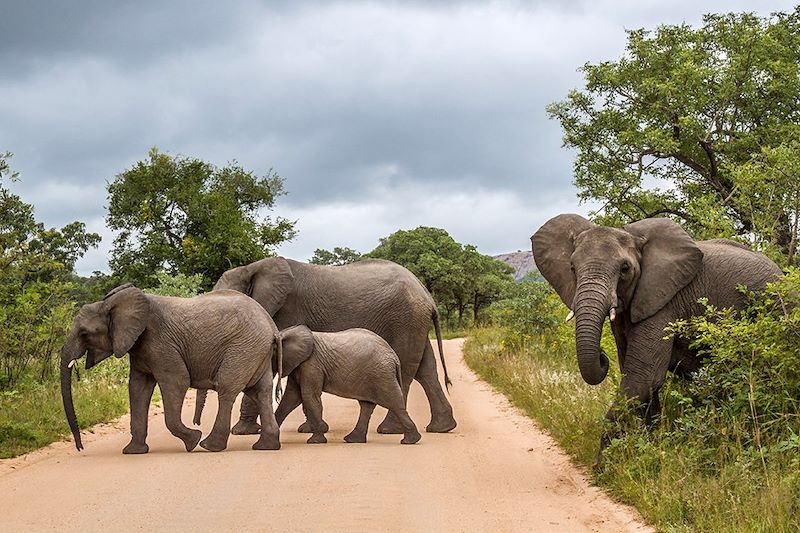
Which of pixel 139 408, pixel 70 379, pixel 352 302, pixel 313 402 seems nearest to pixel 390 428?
pixel 313 402

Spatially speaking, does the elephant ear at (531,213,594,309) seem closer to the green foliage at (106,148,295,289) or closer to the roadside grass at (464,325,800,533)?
the roadside grass at (464,325,800,533)

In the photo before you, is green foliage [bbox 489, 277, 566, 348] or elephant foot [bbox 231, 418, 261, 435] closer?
elephant foot [bbox 231, 418, 261, 435]

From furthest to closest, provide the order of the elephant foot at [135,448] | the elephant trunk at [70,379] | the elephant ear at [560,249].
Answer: the elephant foot at [135,448] < the elephant trunk at [70,379] < the elephant ear at [560,249]

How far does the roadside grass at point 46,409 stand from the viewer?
41.5ft

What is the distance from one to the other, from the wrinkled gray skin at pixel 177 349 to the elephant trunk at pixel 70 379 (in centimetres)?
1

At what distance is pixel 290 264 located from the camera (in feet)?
51.8

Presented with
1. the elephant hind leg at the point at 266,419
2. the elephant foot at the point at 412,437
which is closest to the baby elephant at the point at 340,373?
the elephant foot at the point at 412,437

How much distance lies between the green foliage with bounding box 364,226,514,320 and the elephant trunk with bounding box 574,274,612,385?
53.8 meters

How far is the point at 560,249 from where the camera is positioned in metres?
11.1

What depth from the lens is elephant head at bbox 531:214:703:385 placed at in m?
9.54

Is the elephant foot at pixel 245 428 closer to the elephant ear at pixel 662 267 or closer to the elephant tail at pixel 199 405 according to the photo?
the elephant tail at pixel 199 405

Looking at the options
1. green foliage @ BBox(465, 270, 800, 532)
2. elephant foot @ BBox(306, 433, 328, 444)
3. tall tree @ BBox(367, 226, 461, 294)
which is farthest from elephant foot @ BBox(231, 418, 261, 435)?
tall tree @ BBox(367, 226, 461, 294)

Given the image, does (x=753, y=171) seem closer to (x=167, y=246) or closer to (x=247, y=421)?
(x=247, y=421)

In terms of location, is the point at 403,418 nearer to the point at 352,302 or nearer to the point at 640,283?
the point at 352,302
